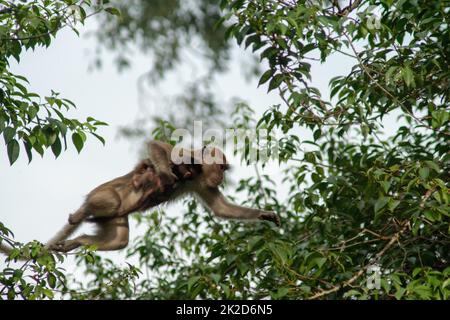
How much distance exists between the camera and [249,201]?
904cm

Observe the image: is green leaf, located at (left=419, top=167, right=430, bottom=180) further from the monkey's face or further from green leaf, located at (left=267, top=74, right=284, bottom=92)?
the monkey's face

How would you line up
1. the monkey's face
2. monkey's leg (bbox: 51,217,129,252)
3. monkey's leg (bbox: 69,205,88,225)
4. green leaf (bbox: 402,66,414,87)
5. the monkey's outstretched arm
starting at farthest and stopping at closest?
1. the monkey's face
2. the monkey's outstretched arm
3. monkey's leg (bbox: 51,217,129,252)
4. monkey's leg (bbox: 69,205,88,225)
5. green leaf (bbox: 402,66,414,87)

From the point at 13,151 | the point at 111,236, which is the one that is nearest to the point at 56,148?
the point at 13,151

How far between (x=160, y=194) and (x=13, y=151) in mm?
2886

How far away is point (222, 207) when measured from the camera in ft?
27.5

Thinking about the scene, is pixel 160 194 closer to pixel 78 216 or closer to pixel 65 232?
pixel 78 216

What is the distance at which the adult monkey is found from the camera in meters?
7.85

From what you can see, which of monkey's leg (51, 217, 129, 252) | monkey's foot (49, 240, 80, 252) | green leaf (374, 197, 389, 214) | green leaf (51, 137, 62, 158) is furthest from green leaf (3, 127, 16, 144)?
green leaf (374, 197, 389, 214)

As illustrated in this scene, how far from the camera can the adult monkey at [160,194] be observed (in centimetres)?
785

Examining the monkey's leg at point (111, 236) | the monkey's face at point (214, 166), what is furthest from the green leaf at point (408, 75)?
the monkey's leg at point (111, 236)

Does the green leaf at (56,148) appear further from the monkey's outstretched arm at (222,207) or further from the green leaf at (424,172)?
the monkey's outstretched arm at (222,207)

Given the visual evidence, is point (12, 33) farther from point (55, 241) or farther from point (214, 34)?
point (214, 34)

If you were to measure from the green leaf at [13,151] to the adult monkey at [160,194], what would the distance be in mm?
2221

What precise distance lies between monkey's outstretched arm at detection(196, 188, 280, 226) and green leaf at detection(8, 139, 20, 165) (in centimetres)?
305
